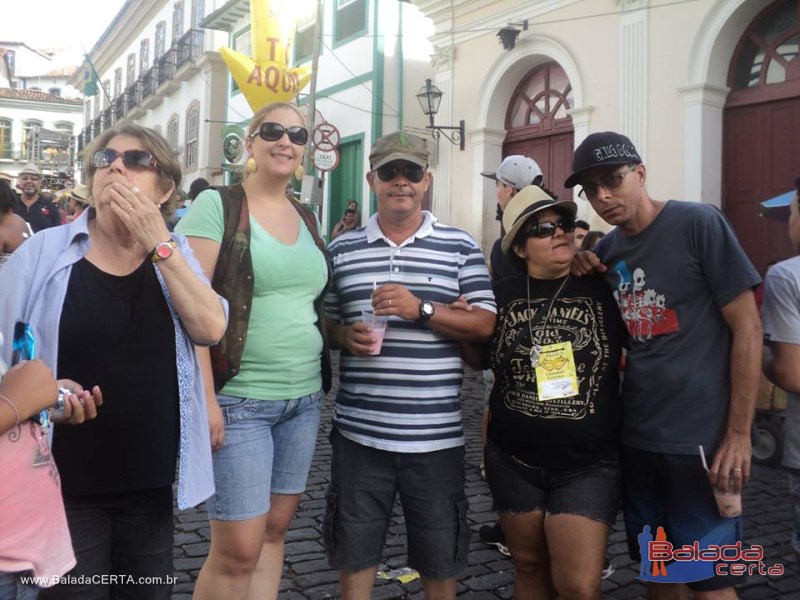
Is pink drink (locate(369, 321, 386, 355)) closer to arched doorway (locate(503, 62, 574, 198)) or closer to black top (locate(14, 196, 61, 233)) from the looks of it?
black top (locate(14, 196, 61, 233))

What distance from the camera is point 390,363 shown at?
2691 millimetres

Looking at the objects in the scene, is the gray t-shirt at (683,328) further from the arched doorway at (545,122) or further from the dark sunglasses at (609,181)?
the arched doorway at (545,122)

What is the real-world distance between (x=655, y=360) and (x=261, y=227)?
145cm

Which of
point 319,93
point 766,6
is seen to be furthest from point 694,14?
point 319,93

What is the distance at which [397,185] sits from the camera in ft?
9.17

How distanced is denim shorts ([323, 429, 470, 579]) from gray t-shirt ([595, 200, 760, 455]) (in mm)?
685

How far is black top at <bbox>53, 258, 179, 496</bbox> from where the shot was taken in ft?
6.68

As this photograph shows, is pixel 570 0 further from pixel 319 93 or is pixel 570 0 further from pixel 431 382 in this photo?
pixel 431 382

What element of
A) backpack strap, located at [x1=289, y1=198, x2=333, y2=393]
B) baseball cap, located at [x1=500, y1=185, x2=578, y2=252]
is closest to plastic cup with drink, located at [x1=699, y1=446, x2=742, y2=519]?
baseball cap, located at [x1=500, y1=185, x2=578, y2=252]

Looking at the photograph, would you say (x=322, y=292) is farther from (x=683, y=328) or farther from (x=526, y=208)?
(x=683, y=328)

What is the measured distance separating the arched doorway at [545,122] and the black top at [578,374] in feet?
27.1

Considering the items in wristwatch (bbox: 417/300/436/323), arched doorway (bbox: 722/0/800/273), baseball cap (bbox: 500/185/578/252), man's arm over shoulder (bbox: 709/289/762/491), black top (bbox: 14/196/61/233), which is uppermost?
arched doorway (bbox: 722/0/800/273)

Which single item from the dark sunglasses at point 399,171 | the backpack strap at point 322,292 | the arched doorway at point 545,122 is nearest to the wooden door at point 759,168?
the arched doorway at point 545,122

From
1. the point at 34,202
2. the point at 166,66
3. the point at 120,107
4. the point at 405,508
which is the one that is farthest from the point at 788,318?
the point at 120,107
